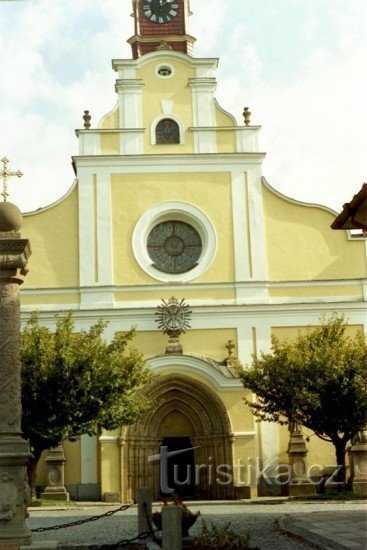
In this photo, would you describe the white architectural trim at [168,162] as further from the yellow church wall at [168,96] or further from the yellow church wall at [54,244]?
the yellow church wall at [54,244]

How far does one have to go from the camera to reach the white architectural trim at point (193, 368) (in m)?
29.4

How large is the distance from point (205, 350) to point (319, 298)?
4336mm

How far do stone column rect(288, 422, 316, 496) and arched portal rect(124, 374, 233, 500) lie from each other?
1.96 meters

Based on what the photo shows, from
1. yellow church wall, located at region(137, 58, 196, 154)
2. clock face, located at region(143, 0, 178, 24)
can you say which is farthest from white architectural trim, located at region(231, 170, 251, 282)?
clock face, located at region(143, 0, 178, 24)

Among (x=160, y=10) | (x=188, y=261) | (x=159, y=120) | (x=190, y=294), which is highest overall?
(x=160, y=10)

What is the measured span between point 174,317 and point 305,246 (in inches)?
211

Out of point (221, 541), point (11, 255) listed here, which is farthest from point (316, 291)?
point (221, 541)

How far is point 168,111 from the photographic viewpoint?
32688 millimetres

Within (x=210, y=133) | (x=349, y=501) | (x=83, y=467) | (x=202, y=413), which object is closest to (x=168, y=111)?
(x=210, y=133)

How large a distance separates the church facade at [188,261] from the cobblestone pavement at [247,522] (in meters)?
4.98

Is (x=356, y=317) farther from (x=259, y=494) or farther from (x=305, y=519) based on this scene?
(x=305, y=519)

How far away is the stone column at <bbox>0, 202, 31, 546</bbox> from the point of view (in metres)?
12.4

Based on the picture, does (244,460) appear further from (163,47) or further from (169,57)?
(163,47)

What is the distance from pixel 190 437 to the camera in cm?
3081
